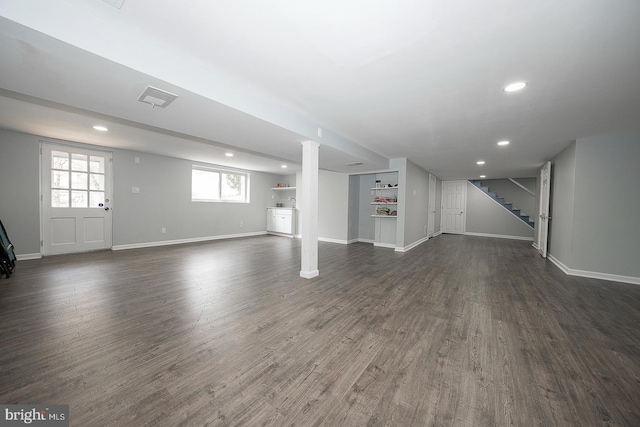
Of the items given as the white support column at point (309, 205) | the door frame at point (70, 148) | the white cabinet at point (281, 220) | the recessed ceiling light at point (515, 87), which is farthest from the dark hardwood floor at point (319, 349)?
the white cabinet at point (281, 220)

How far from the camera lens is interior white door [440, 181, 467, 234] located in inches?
401

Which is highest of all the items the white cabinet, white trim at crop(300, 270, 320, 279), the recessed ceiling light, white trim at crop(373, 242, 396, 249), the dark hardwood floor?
the recessed ceiling light

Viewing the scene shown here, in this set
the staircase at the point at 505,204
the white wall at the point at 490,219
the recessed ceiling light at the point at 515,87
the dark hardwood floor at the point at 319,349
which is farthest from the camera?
the white wall at the point at 490,219

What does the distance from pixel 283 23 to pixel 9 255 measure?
539 centimetres

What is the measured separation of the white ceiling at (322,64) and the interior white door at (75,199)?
165 centimetres

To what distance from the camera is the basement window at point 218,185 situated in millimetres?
7340

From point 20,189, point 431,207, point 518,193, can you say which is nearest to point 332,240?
point 431,207

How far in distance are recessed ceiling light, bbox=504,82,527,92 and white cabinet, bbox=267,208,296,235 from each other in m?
6.78

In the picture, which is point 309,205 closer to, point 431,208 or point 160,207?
point 160,207

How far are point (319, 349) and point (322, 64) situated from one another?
245cm

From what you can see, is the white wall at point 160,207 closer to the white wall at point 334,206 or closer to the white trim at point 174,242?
the white trim at point 174,242

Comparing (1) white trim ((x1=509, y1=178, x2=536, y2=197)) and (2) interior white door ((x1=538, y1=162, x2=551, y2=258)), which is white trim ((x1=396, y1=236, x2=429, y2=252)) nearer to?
(2) interior white door ((x1=538, y1=162, x2=551, y2=258))

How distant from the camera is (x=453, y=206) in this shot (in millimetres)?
10383

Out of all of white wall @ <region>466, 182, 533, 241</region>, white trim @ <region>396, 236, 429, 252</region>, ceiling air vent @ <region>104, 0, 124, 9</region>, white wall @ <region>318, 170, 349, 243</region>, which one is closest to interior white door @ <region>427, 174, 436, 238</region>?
white trim @ <region>396, 236, 429, 252</region>
